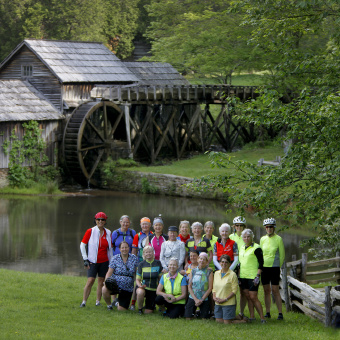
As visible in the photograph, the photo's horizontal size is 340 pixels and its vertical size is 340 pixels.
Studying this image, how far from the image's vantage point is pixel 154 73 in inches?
1531

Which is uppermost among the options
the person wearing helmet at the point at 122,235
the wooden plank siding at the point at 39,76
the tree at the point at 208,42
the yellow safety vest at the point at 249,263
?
the tree at the point at 208,42

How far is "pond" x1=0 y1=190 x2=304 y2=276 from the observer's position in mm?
18188

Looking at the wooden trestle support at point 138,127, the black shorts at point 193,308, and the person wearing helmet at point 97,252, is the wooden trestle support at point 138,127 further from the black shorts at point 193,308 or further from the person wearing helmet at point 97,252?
the black shorts at point 193,308

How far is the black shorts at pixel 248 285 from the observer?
432 inches

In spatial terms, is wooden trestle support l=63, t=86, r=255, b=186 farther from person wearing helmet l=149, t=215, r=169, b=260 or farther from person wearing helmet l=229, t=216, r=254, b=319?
person wearing helmet l=229, t=216, r=254, b=319

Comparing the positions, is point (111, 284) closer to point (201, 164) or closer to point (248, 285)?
point (248, 285)

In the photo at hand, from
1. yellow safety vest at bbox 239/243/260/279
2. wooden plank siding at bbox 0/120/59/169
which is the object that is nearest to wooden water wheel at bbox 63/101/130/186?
wooden plank siding at bbox 0/120/59/169

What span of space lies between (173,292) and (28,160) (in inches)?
803

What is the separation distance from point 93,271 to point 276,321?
3.09 metres

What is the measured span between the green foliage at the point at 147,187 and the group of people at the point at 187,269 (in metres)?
17.6

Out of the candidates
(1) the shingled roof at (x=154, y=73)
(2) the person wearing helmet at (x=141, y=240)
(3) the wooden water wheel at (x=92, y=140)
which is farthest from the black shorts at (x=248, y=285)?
(1) the shingled roof at (x=154, y=73)

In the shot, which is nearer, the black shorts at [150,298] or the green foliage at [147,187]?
the black shorts at [150,298]

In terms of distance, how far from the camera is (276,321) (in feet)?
36.3

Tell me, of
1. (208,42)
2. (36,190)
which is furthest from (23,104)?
(208,42)
